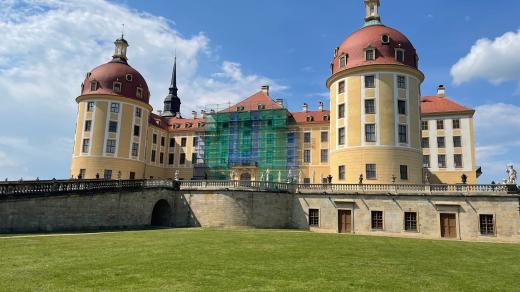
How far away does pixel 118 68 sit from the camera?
48.8 meters

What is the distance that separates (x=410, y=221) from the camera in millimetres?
30281

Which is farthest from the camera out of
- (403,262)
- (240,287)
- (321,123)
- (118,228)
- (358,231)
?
(321,123)

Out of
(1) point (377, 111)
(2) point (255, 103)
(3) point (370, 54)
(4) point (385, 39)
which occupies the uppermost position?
(4) point (385, 39)

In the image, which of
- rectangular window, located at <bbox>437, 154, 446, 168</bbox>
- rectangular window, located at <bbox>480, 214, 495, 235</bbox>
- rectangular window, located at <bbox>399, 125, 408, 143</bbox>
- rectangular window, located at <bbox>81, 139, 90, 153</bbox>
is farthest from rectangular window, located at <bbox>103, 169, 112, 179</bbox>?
rectangular window, located at <bbox>437, 154, 446, 168</bbox>

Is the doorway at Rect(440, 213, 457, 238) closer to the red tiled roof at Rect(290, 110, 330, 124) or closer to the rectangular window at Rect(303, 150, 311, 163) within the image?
the rectangular window at Rect(303, 150, 311, 163)

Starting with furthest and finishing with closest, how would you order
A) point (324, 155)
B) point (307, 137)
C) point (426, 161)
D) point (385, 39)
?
point (307, 137) → point (324, 155) → point (426, 161) → point (385, 39)

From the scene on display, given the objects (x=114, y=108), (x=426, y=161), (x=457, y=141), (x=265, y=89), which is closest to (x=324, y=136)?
(x=265, y=89)

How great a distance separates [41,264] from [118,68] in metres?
40.4

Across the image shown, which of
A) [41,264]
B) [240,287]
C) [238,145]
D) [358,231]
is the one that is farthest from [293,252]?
[238,145]

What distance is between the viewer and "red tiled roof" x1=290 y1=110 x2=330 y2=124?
54.7 m

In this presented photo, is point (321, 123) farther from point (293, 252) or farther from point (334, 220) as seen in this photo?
point (293, 252)

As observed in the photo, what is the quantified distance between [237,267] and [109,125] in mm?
39299

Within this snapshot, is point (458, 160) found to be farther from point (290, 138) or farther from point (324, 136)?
point (290, 138)

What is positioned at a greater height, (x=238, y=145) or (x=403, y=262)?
(x=238, y=145)
